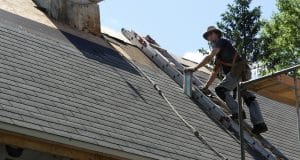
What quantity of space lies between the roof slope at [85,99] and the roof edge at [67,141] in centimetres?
2

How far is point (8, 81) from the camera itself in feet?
18.5

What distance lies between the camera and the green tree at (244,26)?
26.6 m

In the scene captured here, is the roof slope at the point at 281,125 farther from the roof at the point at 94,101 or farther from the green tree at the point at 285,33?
the green tree at the point at 285,33

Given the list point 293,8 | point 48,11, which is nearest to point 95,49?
point 48,11

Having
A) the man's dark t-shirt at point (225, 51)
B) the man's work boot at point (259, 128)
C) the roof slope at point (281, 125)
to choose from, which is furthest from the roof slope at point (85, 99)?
the roof slope at point (281, 125)

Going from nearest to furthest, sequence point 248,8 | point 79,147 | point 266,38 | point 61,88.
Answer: point 79,147 < point 61,88 < point 266,38 < point 248,8

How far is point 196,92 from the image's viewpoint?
8.66 metres

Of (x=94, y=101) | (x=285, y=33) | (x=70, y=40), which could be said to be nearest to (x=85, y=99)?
(x=94, y=101)

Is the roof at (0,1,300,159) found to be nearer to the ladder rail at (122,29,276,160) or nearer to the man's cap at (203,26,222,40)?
the ladder rail at (122,29,276,160)

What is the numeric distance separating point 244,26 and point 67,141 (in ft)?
74.9

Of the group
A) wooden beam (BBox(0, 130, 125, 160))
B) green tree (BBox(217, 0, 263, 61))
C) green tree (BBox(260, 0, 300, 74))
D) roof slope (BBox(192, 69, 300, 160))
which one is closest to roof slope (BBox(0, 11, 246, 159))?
wooden beam (BBox(0, 130, 125, 160))

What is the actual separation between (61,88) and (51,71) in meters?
0.43

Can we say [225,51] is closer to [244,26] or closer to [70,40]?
[70,40]

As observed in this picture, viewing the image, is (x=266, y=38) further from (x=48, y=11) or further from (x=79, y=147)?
(x=79, y=147)
